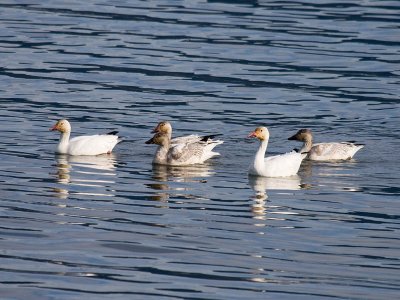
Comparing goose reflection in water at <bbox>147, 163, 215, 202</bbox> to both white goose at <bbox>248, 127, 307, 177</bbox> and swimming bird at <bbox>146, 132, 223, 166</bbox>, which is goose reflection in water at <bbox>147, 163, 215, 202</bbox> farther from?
white goose at <bbox>248, 127, 307, 177</bbox>

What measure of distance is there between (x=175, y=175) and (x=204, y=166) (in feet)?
3.44

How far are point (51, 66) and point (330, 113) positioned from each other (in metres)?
8.34

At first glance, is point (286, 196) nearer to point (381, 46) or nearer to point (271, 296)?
point (271, 296)

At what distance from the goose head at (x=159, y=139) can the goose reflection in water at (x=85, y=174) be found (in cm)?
82

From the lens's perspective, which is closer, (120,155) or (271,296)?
(271,296)

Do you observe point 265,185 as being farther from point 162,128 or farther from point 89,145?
point 89,145

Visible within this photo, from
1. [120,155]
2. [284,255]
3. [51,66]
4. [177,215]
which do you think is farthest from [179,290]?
[51,66]

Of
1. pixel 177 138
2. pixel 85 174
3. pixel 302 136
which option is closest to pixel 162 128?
pixel 177 138

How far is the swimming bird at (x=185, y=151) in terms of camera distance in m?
25.5

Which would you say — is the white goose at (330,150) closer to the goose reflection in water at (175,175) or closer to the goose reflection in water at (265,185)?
the goose reflection in water at (265,185)

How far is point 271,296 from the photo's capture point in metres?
15.7

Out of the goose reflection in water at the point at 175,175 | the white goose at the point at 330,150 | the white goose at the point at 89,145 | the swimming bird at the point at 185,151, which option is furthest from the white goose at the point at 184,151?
the white goose at the point at 330,150

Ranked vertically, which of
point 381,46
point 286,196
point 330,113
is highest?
point 381,46

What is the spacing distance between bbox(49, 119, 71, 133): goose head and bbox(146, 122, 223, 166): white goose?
5.81 ft
